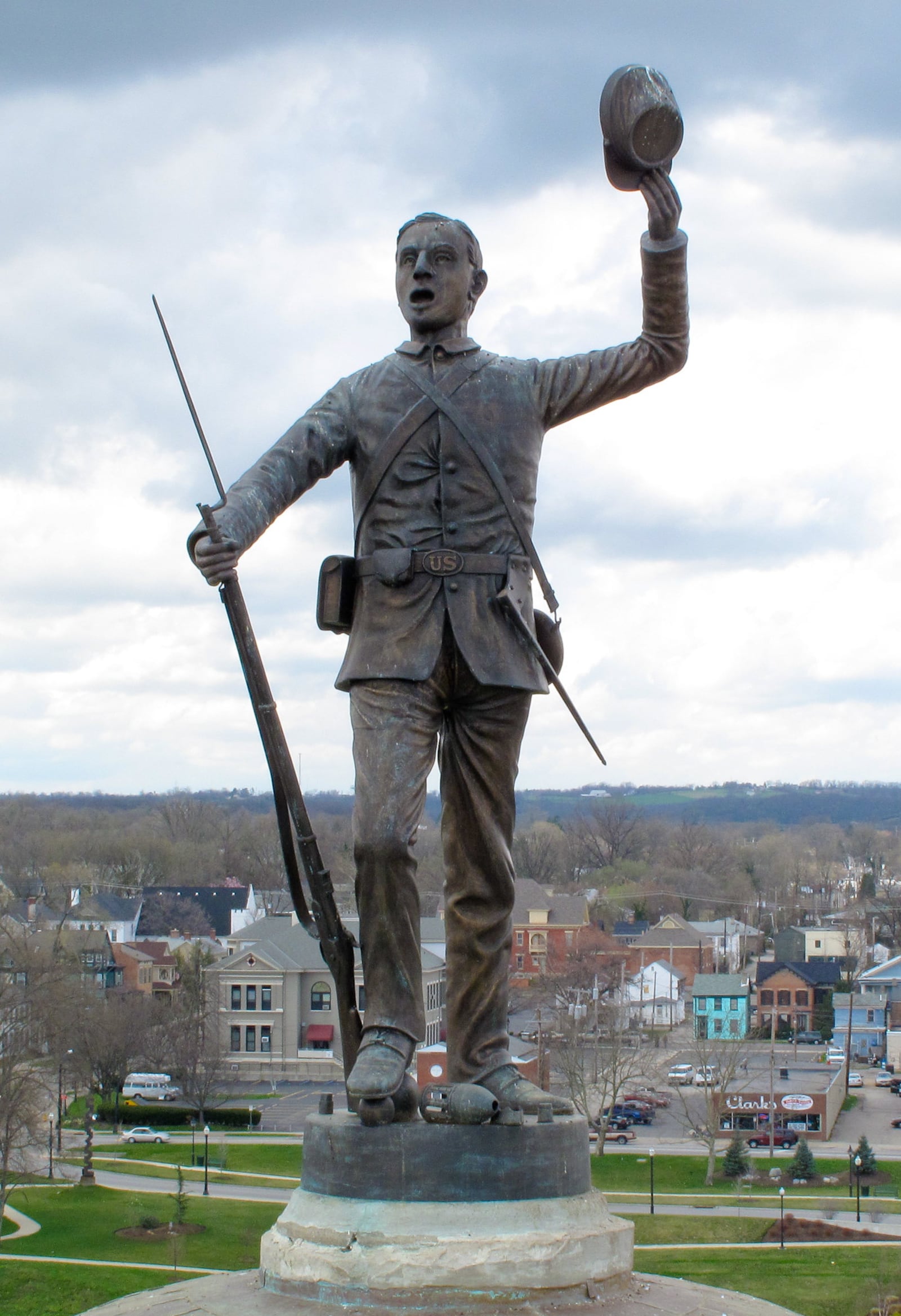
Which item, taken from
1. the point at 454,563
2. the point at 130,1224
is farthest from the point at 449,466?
the point at 130,1224

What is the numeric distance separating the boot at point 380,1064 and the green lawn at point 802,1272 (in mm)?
29687

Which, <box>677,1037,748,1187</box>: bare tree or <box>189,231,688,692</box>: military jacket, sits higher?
<box>189,231,688,692</box>: military jacket

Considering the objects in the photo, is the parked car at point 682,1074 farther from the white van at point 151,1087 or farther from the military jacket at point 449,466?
the military jacket at point 449,466

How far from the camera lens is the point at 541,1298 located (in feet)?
19.4

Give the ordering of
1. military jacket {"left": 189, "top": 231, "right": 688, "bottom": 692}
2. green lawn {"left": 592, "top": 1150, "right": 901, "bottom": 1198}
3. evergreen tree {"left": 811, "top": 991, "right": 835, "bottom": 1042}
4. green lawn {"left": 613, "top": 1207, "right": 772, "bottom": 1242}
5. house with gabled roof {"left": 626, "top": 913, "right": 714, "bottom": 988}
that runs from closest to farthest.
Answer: military jacket {"left": 189, "top": 231, "right": 688, "bottom": 692} < green lawn {"left": 613, "top": 1207, "right": 772, "bottom": 1242} < green lawn {"left": 592, "top": 1150, "right": 901, "bottom": 1198} < evergreen tree {"left": 811, "top": 991, "right": 835, "bottom": 1042} < house with gabled roof {"left": 626, "top": 913, "right": 714, "bottom": 988}

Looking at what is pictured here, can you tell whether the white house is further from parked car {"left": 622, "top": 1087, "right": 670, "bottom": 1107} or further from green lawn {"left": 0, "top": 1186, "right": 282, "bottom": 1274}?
green lawn {"left": 0, "top": 1186, "right": 282, "bottom": 1274}

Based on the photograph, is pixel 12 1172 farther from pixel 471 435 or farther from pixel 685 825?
pixel 685 825

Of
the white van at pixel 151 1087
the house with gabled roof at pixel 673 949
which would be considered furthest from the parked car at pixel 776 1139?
the house with gabled roof at pixel 673 949

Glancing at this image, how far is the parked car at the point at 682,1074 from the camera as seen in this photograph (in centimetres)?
6625

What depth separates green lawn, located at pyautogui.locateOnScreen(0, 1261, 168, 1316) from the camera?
34.5 metres

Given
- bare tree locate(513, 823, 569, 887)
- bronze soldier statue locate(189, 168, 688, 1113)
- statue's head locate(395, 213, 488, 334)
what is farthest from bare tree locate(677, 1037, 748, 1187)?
bare tree locate(513, 823, 569, 887)

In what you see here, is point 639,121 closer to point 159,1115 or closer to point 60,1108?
point 60,1108

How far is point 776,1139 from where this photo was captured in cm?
5828

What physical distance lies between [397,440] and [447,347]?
56 centimetres
